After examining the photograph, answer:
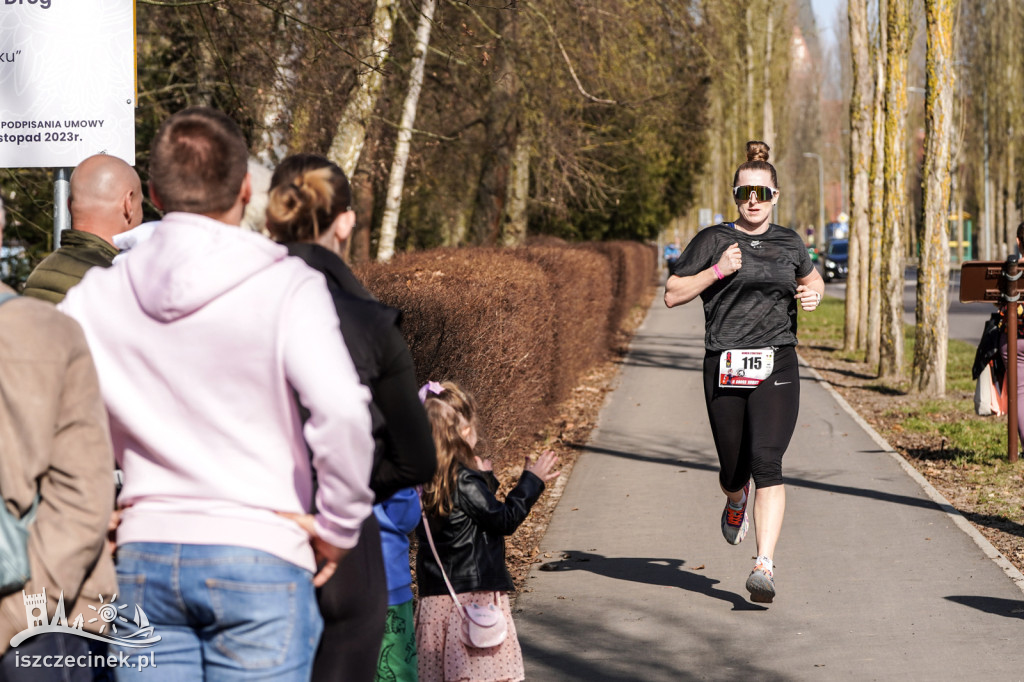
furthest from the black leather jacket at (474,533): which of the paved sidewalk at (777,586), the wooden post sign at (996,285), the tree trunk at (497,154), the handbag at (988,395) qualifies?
the tree trunk at (497,154)

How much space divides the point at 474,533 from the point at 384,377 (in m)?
1.63

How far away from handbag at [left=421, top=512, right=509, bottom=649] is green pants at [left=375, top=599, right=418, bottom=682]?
437 millimetres

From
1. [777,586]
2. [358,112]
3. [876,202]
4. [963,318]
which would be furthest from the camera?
[963,318]

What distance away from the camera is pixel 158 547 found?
252 centimetres

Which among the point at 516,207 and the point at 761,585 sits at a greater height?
the point at 516,207

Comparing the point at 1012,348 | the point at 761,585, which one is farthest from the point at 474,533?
the point at 1012,348

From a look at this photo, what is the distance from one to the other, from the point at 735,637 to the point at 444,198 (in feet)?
81.2

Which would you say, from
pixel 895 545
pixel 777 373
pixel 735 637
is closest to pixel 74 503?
pixel 735 637

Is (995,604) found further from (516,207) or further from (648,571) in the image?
(516,207)

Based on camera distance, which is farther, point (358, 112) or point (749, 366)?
point (358, 112)

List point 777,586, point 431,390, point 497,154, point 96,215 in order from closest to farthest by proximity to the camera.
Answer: point 96,215 < point 431,390 < point 777,586 < point 497,154

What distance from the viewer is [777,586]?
6336mm

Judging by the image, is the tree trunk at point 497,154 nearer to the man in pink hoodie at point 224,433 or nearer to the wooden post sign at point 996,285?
the wooden post sign at point 996,285

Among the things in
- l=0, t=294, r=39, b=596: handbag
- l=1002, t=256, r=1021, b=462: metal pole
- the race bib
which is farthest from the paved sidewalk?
l=0, t=294, r=39, b=596: handbag
